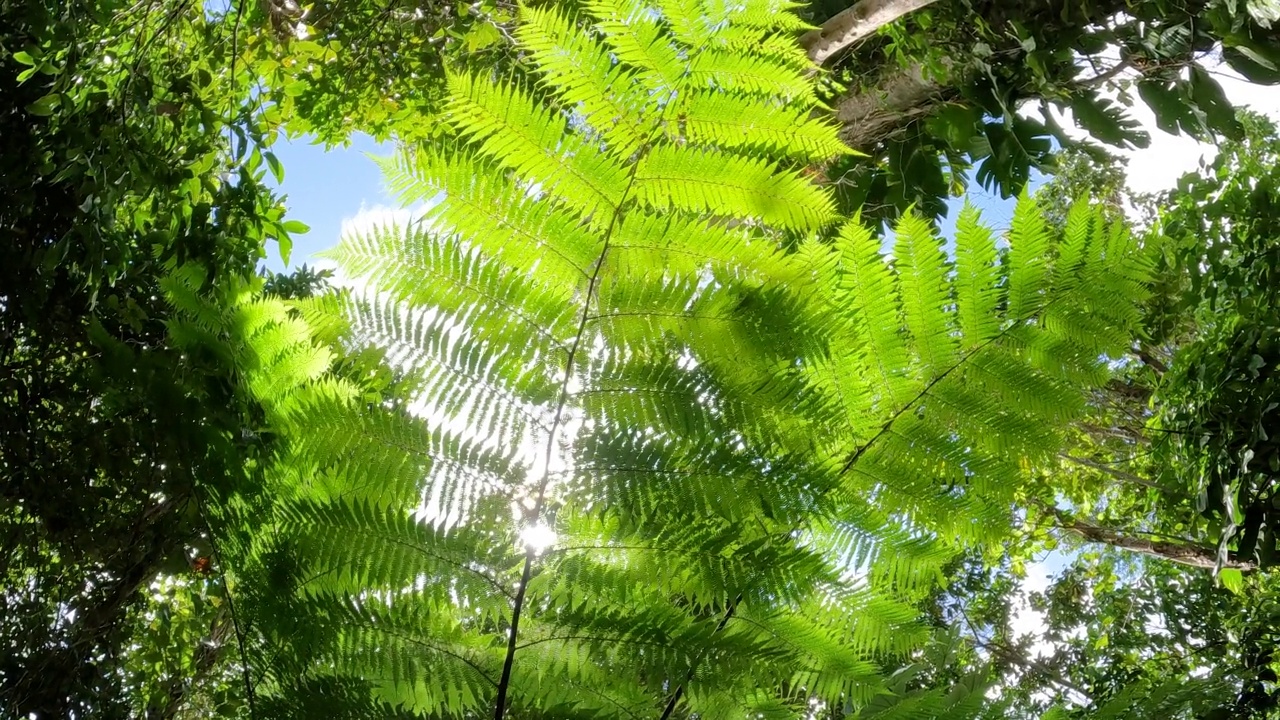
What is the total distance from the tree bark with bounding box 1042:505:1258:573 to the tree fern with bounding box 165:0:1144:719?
16.2ft

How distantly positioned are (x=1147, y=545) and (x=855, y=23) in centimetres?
472

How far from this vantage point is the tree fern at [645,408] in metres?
1.13

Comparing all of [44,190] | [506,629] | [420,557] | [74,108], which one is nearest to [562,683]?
[506,629]

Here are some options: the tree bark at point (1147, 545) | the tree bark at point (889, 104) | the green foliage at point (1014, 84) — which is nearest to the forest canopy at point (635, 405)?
the green foliage at point (1014, 84)

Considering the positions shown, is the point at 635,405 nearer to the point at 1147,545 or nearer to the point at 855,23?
the point at 855,23

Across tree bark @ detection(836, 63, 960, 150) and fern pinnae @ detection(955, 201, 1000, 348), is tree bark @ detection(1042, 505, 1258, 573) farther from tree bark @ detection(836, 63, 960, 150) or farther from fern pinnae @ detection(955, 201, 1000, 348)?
fern pinnae @ detection(955, 201, 1000, 348)

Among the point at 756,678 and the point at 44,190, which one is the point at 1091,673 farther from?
the point at 44,190

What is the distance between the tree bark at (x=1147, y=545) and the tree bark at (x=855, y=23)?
4.14m

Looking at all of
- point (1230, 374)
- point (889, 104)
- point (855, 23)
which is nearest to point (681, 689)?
point (855, 23)

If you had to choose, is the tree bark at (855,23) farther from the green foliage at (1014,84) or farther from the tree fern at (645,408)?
the tree fern at (645,408)

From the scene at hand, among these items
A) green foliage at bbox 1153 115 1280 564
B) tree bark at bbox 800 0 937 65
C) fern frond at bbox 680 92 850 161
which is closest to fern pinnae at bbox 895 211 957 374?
fern frond at bbox 680 92 850 161

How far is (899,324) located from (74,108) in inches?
89.9

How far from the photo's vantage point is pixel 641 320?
119 cm

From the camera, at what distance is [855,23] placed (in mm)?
2812
